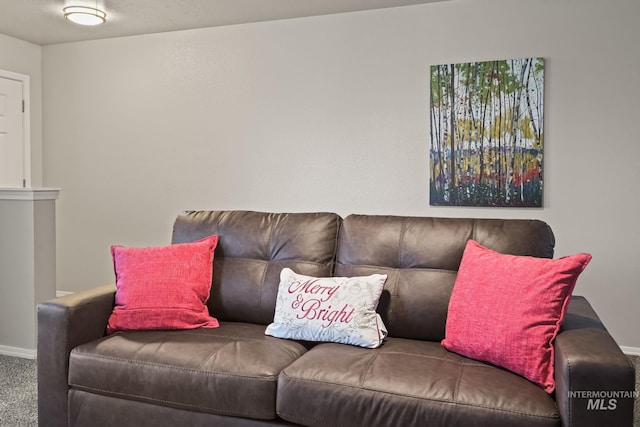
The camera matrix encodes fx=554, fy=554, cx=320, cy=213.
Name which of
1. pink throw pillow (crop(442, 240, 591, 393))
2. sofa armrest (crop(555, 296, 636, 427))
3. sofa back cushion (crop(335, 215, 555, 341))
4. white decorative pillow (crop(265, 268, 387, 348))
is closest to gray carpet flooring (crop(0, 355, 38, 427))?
white decorative pillow (crop(265, 268, 387, 348))

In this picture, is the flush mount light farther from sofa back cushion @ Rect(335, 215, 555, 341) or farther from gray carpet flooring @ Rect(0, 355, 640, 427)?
sofa back cushion @ Rect(335, 215, 555, 341)

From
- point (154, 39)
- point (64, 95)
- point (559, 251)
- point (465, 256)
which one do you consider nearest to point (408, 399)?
point (465, 256)

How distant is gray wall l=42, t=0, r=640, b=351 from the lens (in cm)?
359

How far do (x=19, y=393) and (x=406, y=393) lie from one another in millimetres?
2116

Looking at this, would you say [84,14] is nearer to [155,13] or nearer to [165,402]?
[155,13]

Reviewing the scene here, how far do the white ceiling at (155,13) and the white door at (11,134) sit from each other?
1.60 ft

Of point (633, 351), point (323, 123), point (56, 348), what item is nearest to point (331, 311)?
point (56, 348)

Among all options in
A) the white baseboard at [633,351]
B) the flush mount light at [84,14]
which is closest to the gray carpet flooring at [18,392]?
the flush mount light at [84,14]

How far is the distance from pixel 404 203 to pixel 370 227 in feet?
5.34

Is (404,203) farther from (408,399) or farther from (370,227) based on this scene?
(408,399)

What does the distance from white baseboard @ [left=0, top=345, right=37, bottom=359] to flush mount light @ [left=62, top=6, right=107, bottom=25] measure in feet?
7.57

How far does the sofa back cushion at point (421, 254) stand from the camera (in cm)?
225

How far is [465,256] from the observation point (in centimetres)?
219

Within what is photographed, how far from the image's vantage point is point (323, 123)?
4254 millimetres
